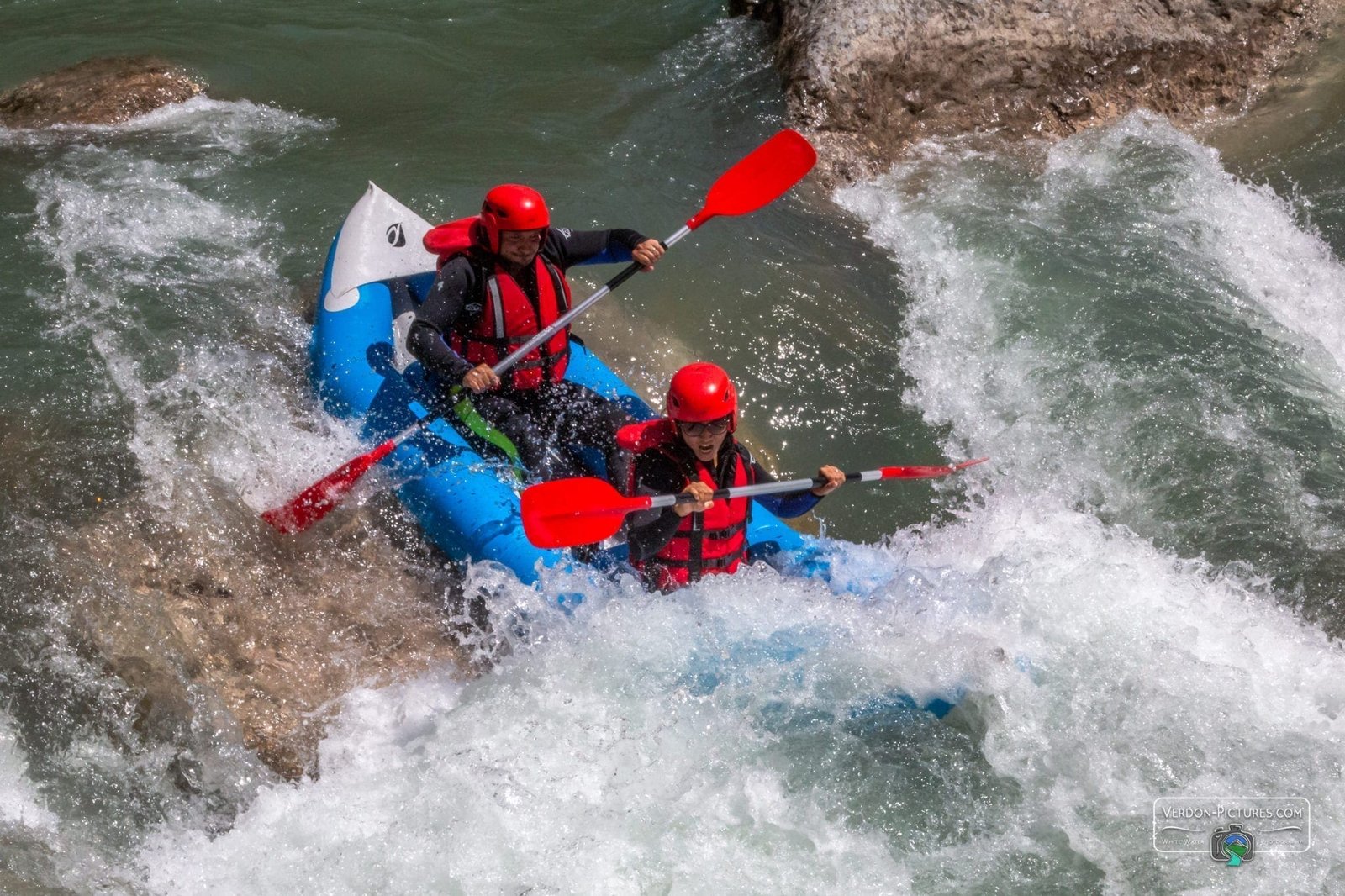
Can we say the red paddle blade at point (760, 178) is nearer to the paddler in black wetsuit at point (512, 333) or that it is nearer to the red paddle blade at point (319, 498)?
the paddler in black wetsuit at point (512, 333)

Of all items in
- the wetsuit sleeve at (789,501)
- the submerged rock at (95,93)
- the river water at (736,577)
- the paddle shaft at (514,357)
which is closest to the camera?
the river water at (736,577)

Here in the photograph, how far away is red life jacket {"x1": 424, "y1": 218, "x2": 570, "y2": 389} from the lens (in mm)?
4871

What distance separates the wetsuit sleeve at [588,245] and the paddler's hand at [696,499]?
5.39ft

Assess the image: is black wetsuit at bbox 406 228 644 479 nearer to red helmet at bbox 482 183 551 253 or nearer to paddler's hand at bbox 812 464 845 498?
red helmet at bbox 482 183 551 253

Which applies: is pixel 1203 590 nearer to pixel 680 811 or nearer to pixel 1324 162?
pixel 680 811

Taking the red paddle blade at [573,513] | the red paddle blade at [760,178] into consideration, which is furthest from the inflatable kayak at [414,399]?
the red paddle blade at [760,178]

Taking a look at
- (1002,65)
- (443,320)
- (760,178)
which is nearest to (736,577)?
(443,320)

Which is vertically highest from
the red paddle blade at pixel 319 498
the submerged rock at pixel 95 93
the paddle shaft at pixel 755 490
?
the paddle shaft at pixel 755 490

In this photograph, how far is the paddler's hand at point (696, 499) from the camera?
12.6 ft

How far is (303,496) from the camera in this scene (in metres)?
4.74

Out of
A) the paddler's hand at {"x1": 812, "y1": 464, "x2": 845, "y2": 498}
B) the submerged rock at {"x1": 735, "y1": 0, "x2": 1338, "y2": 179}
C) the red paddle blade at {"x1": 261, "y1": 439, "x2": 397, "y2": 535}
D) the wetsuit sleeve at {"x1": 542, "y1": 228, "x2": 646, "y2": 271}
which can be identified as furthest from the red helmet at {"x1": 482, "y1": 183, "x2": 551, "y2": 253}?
the submerged rock at {"x1": 735, "y1": 0, "x2": 1338, "y2": 179}

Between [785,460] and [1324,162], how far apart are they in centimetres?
412

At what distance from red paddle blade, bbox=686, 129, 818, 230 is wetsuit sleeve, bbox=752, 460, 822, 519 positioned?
1.76 m

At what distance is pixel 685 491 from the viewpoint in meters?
3.85
